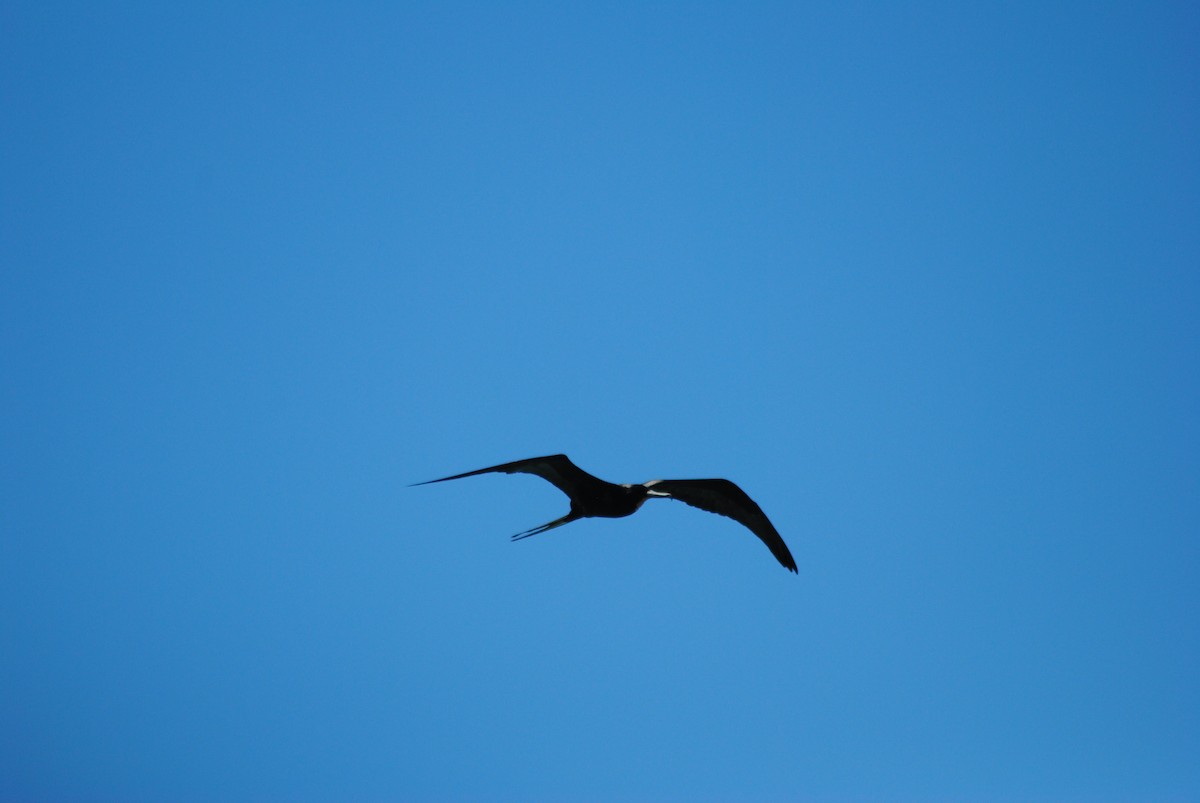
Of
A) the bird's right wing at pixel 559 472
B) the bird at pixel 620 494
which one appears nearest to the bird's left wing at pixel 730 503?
the bird at pixel 620 494

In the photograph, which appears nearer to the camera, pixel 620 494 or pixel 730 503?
pixel 620 494

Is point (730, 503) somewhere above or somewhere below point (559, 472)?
above

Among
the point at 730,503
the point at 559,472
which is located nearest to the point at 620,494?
the point at 559,472

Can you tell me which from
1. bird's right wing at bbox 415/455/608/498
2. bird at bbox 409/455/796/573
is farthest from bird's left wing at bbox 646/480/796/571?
bird's right wing at bbox 415/455/608/498

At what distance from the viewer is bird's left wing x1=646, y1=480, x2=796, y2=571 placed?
13.9 meters

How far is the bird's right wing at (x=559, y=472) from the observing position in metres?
12.2

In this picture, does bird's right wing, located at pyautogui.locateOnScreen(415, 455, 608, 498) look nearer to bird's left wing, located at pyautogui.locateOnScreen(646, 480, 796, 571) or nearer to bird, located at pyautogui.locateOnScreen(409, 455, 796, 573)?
bird, located at pyautogui.locateOnScreen(409, 455, 796, 573)

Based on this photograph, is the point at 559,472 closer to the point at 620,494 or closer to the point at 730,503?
the point at 620,494

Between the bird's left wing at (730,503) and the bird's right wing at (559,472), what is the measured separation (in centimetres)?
144

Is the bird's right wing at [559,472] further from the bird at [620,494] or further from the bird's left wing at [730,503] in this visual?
the bird's left wing at [730,503]

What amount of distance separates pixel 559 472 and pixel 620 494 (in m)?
0.92

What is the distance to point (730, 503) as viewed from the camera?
47.0 feet

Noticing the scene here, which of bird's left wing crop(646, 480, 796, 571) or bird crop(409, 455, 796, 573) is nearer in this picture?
bird crop(409, 455, 796, 573)

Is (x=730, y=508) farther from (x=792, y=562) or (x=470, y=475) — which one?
(x=470, y=475)
